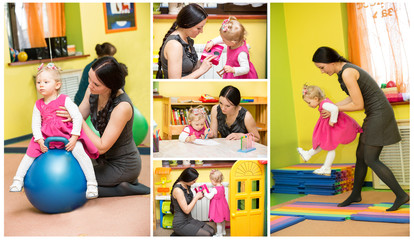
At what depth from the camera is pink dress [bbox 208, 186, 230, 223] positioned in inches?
130

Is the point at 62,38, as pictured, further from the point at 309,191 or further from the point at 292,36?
the point at 309,191

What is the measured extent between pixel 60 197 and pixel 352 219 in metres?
2.29

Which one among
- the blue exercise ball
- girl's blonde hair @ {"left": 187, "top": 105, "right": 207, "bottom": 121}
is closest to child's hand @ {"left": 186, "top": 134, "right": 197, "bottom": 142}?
girl's blonde hair @ {"left": 187, "top": 105, "right": 207, "bottom": 121}

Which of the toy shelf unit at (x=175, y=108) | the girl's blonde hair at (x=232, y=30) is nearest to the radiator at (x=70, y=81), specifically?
the toy shelf unit at (x=175, y=108)

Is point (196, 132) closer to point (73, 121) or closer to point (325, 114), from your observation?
point (73, 121)

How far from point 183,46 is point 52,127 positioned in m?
1.35

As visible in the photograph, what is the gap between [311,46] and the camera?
5.49 metres

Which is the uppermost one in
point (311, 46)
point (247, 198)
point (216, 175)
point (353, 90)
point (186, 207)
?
point (311, 46)

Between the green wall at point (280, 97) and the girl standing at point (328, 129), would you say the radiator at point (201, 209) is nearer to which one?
the girl standing at point (328, 129)

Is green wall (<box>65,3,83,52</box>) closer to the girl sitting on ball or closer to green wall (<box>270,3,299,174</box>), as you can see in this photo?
green wall (<box>270,3,299,174</box>)

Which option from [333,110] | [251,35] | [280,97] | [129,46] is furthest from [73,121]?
[129,46]

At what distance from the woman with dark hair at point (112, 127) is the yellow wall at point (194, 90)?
0.45 m

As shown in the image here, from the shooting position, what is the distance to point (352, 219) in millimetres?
3996

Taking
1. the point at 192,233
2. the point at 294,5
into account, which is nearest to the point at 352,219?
the point at 192,233
